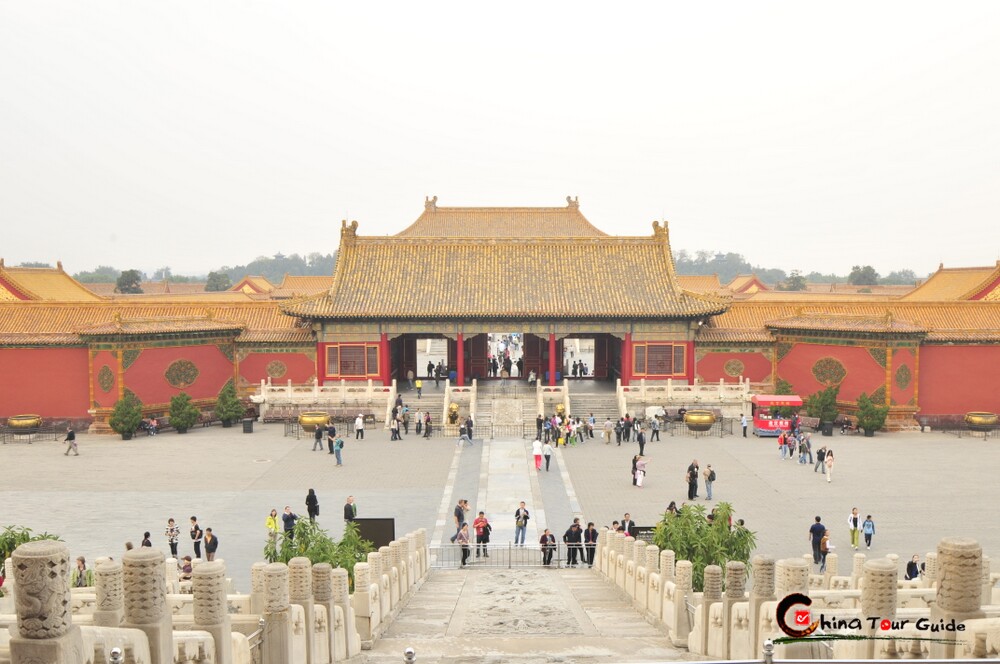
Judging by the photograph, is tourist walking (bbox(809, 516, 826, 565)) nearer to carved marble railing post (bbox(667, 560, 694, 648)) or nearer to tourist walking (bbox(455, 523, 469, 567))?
carved marble railing post (bbox(667, 560, 694, 648))

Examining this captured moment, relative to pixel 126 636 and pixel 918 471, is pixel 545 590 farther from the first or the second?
pixel 918 471

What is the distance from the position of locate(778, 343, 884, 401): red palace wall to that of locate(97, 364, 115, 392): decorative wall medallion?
28732mm

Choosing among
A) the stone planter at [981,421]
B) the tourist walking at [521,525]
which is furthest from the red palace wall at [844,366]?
the tourist walking at [521,525]

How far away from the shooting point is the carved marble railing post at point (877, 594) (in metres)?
9.67

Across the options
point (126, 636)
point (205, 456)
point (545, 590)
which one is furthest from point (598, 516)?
point (126, 636)

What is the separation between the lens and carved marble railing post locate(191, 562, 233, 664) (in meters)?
9.53

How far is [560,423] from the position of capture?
122 ft

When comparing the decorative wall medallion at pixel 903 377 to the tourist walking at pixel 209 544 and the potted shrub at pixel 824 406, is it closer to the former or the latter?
the potted shrub at pixel 824 406

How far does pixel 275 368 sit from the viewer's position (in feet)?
142

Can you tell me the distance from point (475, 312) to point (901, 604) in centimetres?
3109

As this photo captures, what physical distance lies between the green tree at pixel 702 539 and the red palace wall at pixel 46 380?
3030cm

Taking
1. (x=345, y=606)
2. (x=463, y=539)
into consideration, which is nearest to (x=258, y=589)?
(x=345, y=606)

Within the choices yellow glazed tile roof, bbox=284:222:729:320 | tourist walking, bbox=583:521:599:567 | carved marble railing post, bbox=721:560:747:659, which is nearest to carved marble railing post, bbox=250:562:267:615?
carved marble railing post, bbox=721:560:747:659

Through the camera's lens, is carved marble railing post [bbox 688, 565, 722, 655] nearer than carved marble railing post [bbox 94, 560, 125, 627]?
No
